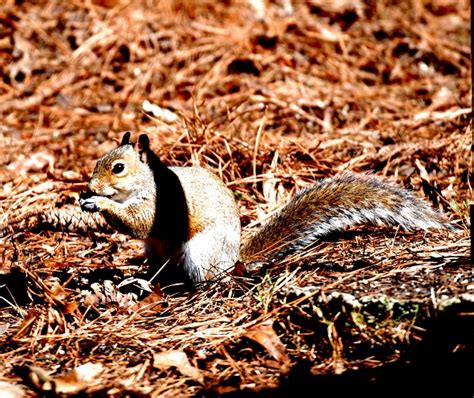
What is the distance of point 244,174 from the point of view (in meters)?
3.58

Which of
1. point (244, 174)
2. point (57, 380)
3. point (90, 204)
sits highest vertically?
point (90, 204)

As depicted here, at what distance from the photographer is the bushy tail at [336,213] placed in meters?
2.54

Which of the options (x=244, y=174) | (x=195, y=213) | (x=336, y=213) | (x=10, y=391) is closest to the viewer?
(x=10, y=391)

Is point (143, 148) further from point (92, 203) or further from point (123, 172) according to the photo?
point (92, 203)

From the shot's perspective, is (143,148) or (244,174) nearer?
(143,148)

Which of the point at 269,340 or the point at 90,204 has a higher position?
the point at 90,204

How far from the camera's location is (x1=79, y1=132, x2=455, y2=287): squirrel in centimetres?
263

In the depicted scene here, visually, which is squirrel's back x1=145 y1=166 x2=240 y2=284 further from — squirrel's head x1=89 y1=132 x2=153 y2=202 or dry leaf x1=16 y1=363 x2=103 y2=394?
dry leaf x1=16 y1=363 x2=103 y2=394

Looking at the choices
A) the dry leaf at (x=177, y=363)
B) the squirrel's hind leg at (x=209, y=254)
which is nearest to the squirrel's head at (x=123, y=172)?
the squirrel's hind leg at (x=209, y=254)

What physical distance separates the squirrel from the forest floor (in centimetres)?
11

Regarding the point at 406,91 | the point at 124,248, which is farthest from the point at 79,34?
the point at 124,248

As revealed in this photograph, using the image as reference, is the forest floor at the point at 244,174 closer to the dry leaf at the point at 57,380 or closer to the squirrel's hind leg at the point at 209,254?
the dry leaf at the point at 57,380

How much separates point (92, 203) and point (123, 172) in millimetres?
164

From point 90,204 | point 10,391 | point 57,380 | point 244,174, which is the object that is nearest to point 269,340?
point 57,380
